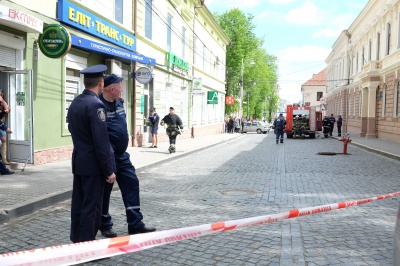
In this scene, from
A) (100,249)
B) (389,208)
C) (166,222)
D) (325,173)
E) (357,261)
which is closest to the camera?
(100,249)

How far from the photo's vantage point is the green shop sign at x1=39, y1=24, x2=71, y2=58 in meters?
9.77

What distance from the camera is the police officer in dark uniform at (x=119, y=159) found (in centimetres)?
436

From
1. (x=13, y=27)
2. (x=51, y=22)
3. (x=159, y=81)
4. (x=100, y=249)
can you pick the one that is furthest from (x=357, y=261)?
(x=159, y=81)

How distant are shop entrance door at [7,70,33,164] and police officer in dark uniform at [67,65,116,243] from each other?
18.5 feet

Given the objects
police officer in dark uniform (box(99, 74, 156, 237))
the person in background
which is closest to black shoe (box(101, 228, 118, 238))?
police officer in dark uniform (box(99, 74, 156, 237))

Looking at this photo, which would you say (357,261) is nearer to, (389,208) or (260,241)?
(260,241)

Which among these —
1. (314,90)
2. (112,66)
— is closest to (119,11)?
(112,66)

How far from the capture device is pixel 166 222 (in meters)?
5.42

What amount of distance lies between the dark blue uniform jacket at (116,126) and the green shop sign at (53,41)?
6005 millimetres

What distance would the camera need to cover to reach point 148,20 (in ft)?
60.9

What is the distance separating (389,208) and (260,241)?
9.60 feet

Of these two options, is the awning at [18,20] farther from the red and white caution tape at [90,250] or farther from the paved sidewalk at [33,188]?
the red and white caution tape at [90,250]

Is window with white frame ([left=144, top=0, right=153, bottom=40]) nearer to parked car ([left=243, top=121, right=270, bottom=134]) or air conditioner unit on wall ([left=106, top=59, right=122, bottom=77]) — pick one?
air conditioner unit on wall ([left=106, top=59, right=122, bottom=77])

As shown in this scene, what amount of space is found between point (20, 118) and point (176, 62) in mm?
13296
